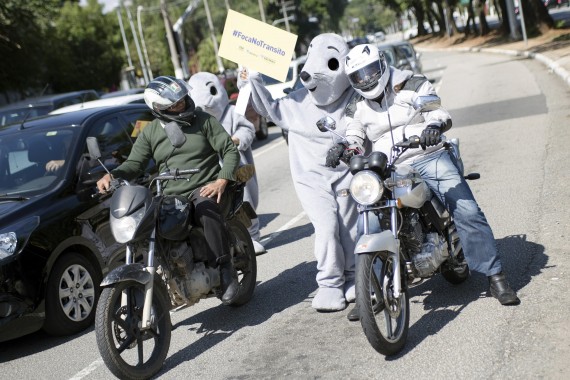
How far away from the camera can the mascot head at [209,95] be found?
8984mm

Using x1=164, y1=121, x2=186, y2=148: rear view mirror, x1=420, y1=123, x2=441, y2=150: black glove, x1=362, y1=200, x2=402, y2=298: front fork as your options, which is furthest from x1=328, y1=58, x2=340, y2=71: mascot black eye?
x1=362, y1=200, x2=402, y2=298: front fork

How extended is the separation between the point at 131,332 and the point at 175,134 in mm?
1390

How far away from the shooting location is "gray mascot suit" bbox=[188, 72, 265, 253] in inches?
346

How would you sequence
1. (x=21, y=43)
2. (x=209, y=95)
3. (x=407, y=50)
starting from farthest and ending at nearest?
(x=21, y=43), (x=407, y=50), (x=209, y=95)

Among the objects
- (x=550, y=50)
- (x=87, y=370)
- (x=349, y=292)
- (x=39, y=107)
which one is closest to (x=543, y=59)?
(x=550, y=50)

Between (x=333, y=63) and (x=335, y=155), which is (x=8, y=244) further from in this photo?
(x=333, y=63)

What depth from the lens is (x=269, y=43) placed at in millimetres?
6539

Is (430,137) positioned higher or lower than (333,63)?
lower

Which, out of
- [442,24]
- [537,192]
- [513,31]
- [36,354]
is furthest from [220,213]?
[442,24]

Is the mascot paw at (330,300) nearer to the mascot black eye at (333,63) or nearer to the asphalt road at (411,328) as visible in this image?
the asphalt road at (411,328)

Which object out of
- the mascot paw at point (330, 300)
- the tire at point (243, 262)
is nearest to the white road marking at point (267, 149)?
the tire at point (243, 262)

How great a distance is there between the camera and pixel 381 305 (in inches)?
196

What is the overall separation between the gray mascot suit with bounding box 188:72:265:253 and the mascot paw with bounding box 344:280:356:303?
2358mm

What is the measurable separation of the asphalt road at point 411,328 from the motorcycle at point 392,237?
262 millimetres
